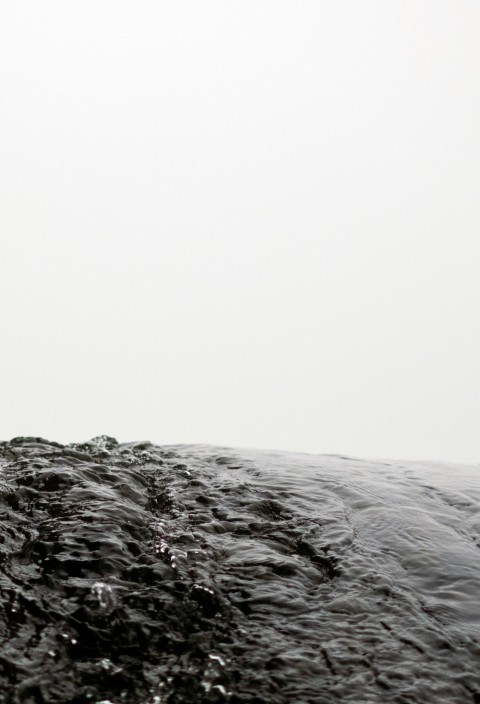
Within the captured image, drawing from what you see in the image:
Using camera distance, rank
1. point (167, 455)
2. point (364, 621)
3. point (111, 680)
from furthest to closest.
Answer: point (167, 455), point (364, 621), point (111, 680)

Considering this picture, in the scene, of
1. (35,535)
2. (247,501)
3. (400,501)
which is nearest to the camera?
(35,535)

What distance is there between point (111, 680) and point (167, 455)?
166 inches

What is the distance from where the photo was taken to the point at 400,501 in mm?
6395

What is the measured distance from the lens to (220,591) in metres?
3.89

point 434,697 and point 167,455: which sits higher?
point 167,455

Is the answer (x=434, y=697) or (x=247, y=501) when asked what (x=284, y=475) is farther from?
(x=434, y=697)

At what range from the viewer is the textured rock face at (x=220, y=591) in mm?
3197

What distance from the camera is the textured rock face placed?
3197 mm

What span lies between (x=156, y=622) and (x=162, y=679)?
43 centimetres

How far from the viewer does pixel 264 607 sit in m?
3.84

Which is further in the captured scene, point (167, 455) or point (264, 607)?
point (167, 455)

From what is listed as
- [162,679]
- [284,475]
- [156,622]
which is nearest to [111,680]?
[162,679]

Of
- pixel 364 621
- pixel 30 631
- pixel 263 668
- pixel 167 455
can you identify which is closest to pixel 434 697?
pixel 364 621

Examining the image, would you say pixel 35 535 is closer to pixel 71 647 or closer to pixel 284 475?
pixel 71 647
